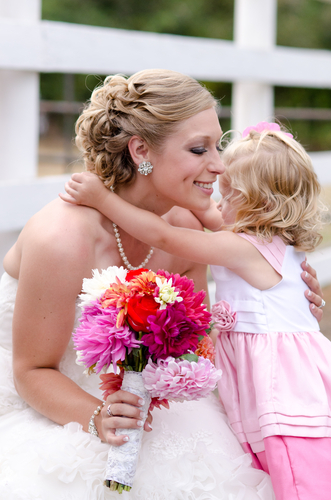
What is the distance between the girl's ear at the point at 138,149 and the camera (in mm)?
2041

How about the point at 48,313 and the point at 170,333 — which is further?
the point at 48,313

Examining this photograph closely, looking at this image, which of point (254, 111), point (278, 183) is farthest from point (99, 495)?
point (254, 111)

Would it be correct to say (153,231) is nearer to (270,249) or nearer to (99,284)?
(270,249)

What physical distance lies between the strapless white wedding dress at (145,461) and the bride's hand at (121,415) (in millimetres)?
192

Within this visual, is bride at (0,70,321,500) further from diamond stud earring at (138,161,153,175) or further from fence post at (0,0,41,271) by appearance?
fence post at (0,0,41,271)

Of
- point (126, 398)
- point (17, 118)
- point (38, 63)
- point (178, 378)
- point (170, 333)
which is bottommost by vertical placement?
point (126, 398)

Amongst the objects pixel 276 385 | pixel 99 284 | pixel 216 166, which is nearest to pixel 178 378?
pixel 99 284

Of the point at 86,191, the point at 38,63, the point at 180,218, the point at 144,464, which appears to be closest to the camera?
the point at 144,464

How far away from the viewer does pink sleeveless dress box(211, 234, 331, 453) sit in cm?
184

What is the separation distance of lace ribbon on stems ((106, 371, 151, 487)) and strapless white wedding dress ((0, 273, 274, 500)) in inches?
6.5

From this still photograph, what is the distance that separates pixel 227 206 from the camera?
223 centimetres

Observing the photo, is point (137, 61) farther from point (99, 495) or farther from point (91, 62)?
point (99, 495)

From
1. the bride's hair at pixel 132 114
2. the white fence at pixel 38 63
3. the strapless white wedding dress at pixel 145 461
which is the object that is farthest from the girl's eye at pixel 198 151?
the strapless white wedding dress at pixel 145 461

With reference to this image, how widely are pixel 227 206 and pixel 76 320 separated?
740 mm
